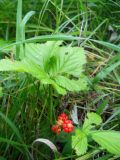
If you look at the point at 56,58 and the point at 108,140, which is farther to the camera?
the point at 56,58

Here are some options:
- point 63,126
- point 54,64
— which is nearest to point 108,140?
point 63,126

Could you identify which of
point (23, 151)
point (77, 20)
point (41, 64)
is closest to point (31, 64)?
point (41, 64)

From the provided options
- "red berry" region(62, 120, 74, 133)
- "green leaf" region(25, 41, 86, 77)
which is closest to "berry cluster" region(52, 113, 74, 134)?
"red berry" region(62, 120, 74, 133)

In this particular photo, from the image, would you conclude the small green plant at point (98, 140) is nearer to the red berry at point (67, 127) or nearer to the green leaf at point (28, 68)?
the red berry at point (67, 127)

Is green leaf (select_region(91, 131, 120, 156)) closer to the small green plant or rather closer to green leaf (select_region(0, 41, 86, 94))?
the small green plant

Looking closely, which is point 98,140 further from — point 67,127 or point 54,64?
point 54,64

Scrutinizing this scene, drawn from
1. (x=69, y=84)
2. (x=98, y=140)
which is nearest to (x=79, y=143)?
(x=98, y=140)

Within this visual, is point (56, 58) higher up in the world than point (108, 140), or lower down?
higher up

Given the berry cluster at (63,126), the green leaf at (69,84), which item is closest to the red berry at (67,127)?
the berry cluster at (63,126)
